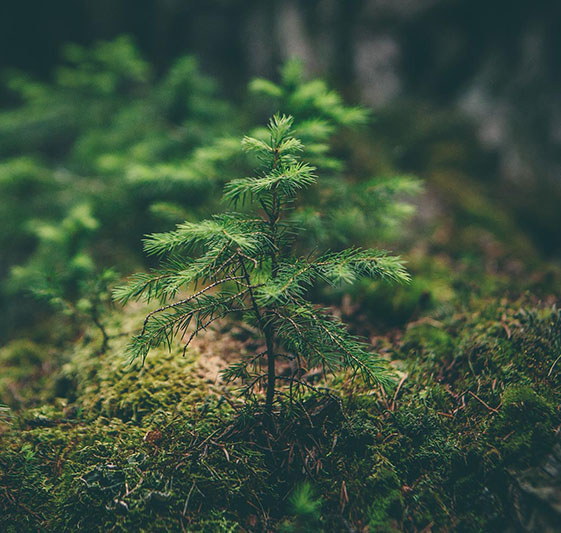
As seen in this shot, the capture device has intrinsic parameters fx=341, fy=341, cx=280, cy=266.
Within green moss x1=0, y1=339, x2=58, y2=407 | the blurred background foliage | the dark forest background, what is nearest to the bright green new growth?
the blurred background foliage

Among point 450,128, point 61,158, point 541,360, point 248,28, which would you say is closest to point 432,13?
point 450,128

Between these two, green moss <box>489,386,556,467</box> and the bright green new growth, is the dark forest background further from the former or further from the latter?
the bright green new growth

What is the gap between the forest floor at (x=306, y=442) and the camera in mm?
1853

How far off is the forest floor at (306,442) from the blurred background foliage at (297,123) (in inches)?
31.5

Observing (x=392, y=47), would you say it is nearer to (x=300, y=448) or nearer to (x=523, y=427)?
(x=523, y=427)

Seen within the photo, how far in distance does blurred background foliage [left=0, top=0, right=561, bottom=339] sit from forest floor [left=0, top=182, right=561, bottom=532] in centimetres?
80

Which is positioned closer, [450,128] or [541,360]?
[541,360]

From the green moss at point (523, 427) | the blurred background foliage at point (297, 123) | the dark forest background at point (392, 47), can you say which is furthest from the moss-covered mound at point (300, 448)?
the dark forest background at point (392, 47)

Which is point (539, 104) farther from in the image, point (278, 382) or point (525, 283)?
point (278, 382)

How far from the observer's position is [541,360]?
7.51 ft

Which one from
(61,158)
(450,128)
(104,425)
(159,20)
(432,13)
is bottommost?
(104,425)

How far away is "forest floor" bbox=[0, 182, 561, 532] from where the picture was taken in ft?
6.08

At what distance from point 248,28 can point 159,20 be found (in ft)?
5.56

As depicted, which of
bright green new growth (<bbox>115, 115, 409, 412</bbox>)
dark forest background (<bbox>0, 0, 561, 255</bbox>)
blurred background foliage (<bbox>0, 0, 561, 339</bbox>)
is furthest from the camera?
dark forest background (<bbox>0, 0, 561, 255</bbox>)
